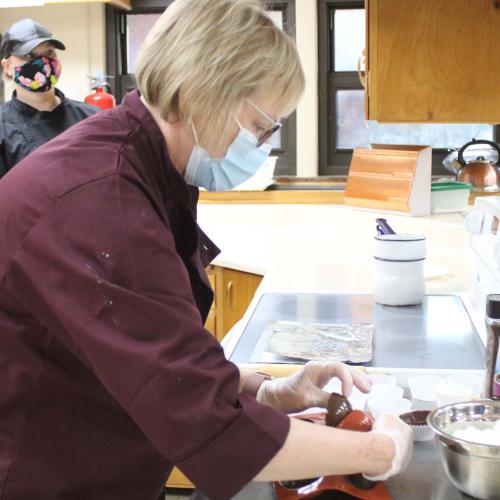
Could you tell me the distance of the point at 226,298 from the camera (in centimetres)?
283

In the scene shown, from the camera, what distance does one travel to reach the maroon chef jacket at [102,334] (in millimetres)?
841

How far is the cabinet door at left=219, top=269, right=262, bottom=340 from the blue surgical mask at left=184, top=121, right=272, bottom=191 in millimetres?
1412

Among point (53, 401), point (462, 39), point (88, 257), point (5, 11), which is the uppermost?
point (5, 11)

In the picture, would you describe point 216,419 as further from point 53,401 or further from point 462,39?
point 462,39

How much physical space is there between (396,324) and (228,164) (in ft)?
2.66

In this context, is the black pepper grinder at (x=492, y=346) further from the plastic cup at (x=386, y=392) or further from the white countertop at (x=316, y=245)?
the white countertop at (x=316, y=245)

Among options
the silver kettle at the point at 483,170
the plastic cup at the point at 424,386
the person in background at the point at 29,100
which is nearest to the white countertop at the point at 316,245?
the silver kettle at the point at 483,170

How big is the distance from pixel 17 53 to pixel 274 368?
2.01 meters

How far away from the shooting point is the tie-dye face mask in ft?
9.55

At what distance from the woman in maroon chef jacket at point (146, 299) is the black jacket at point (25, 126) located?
189cm

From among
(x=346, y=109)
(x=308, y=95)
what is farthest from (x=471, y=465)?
(x=346, y=109)

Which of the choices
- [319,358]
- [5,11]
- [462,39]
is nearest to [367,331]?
[319,358]

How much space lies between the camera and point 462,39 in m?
2.37

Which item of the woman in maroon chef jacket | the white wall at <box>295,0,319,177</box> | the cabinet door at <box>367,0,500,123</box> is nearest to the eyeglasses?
the woman in maroon chef jacket
